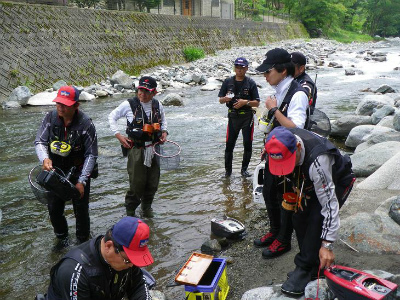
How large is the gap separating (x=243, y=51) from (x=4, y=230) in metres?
30.9

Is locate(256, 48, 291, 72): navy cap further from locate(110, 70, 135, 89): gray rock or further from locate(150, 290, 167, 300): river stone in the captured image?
locate(110, 70, 135, 89): gray rock

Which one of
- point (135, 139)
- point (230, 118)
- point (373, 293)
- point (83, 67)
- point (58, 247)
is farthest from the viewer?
point (83, 67)

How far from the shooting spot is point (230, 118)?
736 cm

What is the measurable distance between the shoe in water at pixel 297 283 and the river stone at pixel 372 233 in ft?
2.91

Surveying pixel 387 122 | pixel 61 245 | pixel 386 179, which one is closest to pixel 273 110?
pixel 386 179

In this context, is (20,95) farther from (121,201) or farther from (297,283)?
(297,283)

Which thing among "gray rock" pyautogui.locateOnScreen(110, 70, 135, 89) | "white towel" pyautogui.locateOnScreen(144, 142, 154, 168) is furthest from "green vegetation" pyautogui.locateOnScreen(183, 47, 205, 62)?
"white towel" pyautogui.locateOnScreen(144, 142, 154, 168)

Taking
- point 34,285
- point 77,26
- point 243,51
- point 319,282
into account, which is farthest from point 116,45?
point 319,282

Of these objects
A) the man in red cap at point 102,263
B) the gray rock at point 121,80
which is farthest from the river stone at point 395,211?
the gray rock at point 121,80

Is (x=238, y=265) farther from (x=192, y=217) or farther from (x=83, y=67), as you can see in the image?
(x=83, y=67)

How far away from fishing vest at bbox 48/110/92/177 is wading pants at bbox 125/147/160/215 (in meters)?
1.01

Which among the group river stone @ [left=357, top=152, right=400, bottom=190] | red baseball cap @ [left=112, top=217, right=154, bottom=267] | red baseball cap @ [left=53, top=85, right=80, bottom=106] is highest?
red baseball cap @ [left=53, top=85, right=80, bottom=106]

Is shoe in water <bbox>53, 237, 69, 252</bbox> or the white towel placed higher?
the white towel

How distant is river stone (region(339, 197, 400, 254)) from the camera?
A: 4.07 meters
